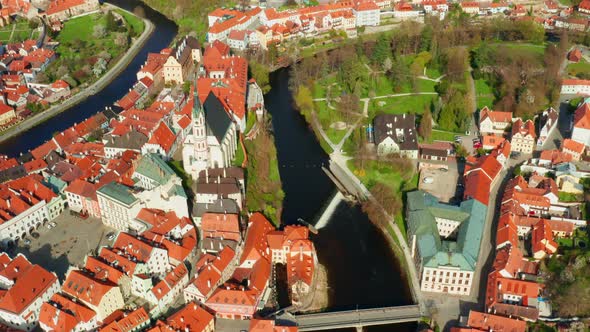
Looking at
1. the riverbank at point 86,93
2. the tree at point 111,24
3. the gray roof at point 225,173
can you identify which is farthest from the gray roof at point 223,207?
the tree at point 111,24

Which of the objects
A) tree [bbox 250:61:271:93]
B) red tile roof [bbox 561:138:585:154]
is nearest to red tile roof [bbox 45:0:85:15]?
tree [bbox 250:61:271:93]

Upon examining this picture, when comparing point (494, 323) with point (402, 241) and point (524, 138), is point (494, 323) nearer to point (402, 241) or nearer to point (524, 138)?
point (402, 241)

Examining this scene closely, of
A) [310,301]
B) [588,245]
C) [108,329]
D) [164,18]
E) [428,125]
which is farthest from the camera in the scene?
[164,18]

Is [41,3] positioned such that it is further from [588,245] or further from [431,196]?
[588,245]

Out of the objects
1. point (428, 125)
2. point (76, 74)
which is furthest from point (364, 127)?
point (76, 74)

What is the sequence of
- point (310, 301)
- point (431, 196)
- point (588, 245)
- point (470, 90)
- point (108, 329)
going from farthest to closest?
point (470, 90)
point (431, 196)
point (588, 245)
point (310, 301)
point (108, 329)

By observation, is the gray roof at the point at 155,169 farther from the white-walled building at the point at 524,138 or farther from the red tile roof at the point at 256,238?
the white-walled building at the point at 524,138

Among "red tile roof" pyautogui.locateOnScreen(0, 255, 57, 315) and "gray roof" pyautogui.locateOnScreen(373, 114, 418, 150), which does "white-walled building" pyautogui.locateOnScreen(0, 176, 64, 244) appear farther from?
"gray roof" pyautogui.locateOnScreen(373, 114, 418, 150)
